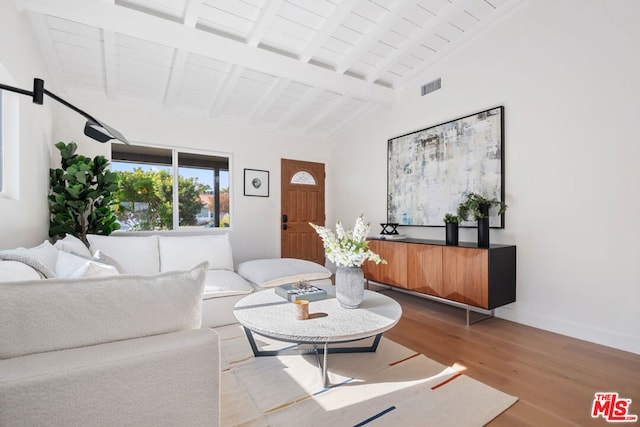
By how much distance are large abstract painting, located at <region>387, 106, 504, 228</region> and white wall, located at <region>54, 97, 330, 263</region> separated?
6.40ft

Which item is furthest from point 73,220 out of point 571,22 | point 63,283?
point 571,22

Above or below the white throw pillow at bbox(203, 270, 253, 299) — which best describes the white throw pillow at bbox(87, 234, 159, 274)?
above

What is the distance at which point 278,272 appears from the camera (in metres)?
3.24

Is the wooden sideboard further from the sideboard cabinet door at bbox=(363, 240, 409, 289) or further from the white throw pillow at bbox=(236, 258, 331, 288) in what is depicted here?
the white throw pillow at bbox=(236, 258, 331, 288)

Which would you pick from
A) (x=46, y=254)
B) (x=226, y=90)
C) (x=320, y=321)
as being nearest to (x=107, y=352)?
(x=320, y=321)

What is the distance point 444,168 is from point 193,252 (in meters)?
3.07

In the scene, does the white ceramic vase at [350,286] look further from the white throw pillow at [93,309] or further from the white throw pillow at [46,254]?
the white throw pillow at [46,254]

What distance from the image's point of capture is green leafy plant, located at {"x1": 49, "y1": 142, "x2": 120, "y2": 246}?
3.27 metres

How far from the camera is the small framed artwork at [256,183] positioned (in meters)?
5.12

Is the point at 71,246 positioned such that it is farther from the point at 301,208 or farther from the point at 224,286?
the point at 301,208

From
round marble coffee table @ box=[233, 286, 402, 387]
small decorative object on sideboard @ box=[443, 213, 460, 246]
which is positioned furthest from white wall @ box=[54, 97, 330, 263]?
small decorative object on sideboard @ box=[443, 213, 460, 246]

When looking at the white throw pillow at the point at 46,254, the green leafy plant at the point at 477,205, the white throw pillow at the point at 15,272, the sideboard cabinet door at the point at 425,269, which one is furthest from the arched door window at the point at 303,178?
the white throw pillow at the point at 15,272

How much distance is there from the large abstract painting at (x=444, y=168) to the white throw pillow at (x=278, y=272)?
1584 millimetres

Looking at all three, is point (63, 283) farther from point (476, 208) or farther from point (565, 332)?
point (565, 332)
